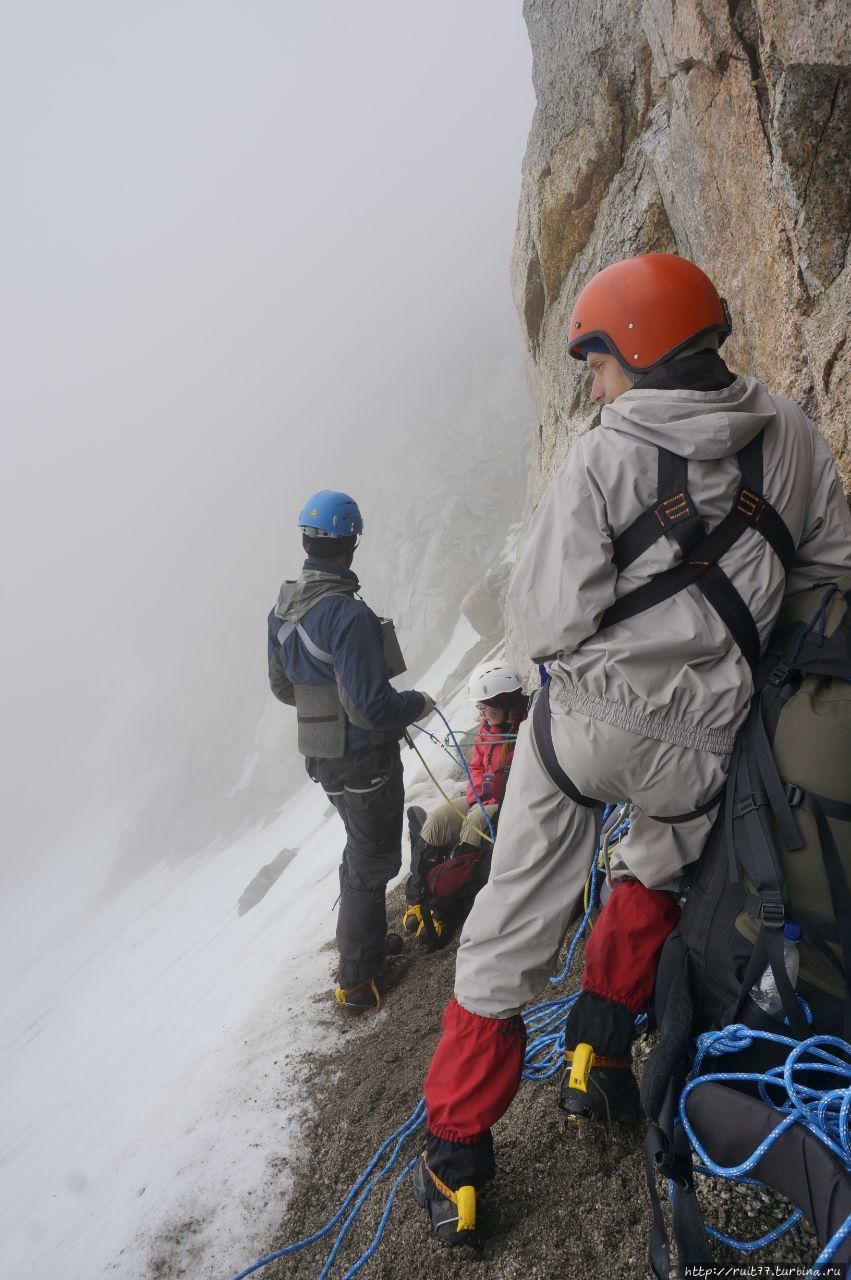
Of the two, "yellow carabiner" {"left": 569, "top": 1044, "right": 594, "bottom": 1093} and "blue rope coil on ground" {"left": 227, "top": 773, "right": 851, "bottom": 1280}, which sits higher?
"blue rope coil on ground" {"left": 227, "top": 773, "right": 851, "bottom": 1280}

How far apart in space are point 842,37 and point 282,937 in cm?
930

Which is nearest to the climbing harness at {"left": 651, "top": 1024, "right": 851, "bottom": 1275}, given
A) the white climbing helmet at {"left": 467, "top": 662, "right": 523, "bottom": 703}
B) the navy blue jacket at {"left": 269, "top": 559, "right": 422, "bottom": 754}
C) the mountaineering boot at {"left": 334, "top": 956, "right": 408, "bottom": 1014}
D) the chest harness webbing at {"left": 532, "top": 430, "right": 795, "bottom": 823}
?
the chest harness webbing at {"left": 532, "top": 430, "right": 795, "bottom": 823}

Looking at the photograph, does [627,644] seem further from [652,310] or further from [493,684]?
[493,684]

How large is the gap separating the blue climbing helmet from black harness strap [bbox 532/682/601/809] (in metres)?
3.04

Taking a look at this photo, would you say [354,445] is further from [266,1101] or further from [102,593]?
[266,1101]

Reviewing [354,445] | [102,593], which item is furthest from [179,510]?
[354,445]

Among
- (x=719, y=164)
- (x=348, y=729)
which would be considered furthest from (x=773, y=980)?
(x=719, y=164)

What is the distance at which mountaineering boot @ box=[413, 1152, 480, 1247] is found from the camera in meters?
2.49

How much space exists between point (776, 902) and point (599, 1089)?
122 cm

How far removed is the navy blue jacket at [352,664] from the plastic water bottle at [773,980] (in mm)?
2998

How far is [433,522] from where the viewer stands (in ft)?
154

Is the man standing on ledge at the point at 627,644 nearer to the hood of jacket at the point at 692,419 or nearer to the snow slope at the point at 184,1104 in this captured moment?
the hood of jacket at the point at 692,419

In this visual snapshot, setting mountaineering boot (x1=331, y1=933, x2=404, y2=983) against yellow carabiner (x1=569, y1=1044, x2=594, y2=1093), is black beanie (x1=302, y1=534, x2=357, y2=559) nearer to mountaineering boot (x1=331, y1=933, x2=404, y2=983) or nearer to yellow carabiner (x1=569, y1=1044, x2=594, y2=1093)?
mountaineering boot (x1=331, y1=933, x2=404, y2=983)

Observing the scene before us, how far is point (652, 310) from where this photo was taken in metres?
2.37
